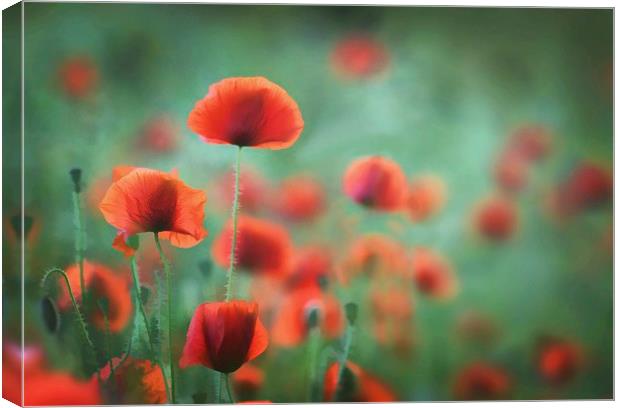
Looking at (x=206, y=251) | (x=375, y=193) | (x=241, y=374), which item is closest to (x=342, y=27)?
(x=375, y=193)

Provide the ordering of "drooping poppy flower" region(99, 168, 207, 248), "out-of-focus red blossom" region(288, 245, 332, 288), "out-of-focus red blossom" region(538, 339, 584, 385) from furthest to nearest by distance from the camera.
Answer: "out-of-focus red blossom" region(538, 339, 584, 385) < "out-of-focus red blossom" region(288, 245, 332, 288) < "drooping poppy flower" region(99, 168, 207, 248)

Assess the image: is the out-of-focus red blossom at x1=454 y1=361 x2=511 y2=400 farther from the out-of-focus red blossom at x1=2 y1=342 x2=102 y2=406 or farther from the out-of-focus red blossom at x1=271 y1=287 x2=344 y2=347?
the out-of-focus red blossom at x1=2 y1=342 x2=102 y2=406

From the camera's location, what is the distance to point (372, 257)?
10.5 ft

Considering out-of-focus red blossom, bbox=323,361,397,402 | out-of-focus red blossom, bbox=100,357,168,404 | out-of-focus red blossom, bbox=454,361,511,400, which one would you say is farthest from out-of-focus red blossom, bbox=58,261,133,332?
out-of-focus red blossom, bbox=454,361,511,400

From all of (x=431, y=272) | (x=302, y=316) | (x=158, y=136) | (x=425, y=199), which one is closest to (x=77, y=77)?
(x=158, y=136)

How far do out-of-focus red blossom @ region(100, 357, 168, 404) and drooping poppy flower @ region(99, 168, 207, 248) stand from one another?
0.38 m

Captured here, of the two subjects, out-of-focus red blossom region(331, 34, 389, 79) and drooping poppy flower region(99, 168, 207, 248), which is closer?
drooping poppy flower region(99, 168, 207, 248)

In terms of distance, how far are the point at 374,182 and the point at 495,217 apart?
0.39 metres

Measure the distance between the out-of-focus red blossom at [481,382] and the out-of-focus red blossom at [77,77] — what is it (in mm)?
1433

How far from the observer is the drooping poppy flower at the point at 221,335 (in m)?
3.11

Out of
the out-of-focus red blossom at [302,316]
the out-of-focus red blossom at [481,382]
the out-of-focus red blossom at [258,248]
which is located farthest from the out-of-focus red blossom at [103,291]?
the out-of-focus red blossom at [481,382]

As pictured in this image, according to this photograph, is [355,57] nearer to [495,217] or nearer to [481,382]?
[495,217]

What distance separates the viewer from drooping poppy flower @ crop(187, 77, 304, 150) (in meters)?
3.11

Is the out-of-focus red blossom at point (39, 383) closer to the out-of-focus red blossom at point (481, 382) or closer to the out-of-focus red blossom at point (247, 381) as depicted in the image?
the out-of-focus red blossom at point (247, 381)
